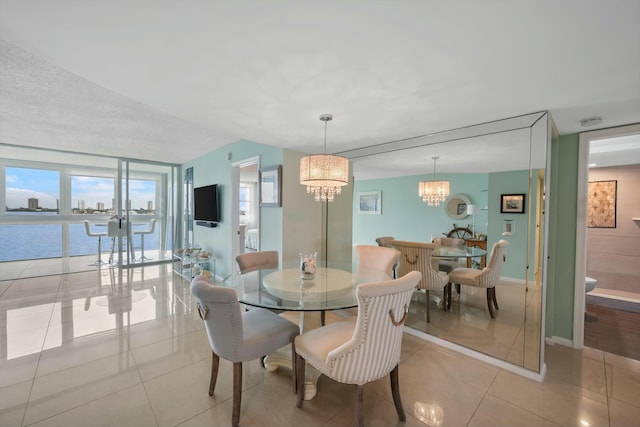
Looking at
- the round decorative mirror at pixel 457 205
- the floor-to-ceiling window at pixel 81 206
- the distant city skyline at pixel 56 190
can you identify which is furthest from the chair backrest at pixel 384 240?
the distant city skyline at pixel 56 190

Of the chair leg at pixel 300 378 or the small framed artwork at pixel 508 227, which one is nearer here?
the chair leg at pixel 300 378

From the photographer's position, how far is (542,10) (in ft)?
3.45

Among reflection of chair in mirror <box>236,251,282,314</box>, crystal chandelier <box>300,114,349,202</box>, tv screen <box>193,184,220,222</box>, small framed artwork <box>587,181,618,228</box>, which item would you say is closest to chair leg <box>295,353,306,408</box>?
reflection of chair in mirror <box>236,251,282,314</box>

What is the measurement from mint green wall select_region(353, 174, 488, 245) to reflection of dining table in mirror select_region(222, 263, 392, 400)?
0.89 metres

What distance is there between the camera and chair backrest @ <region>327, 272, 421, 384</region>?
1.38m

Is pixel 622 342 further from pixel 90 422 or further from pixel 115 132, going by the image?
pixel 115 132

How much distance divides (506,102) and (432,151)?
3.04 feet

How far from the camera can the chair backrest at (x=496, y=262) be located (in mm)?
2471

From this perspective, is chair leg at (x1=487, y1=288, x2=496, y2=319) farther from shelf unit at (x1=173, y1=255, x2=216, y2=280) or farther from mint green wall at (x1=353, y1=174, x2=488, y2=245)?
shelf unit at (x1=173, y1=255, x2=216, y2=280)

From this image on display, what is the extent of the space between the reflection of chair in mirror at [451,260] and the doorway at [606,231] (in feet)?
3.37

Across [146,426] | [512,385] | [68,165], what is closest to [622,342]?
[512,385]

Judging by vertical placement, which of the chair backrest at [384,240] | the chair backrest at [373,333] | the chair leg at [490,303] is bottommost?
the chair leg at [490,303]

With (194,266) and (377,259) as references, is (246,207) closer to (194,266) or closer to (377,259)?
(194,266)

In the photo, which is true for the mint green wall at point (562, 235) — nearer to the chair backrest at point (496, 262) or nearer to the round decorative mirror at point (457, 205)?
the chair backrest at point (496, 262)
